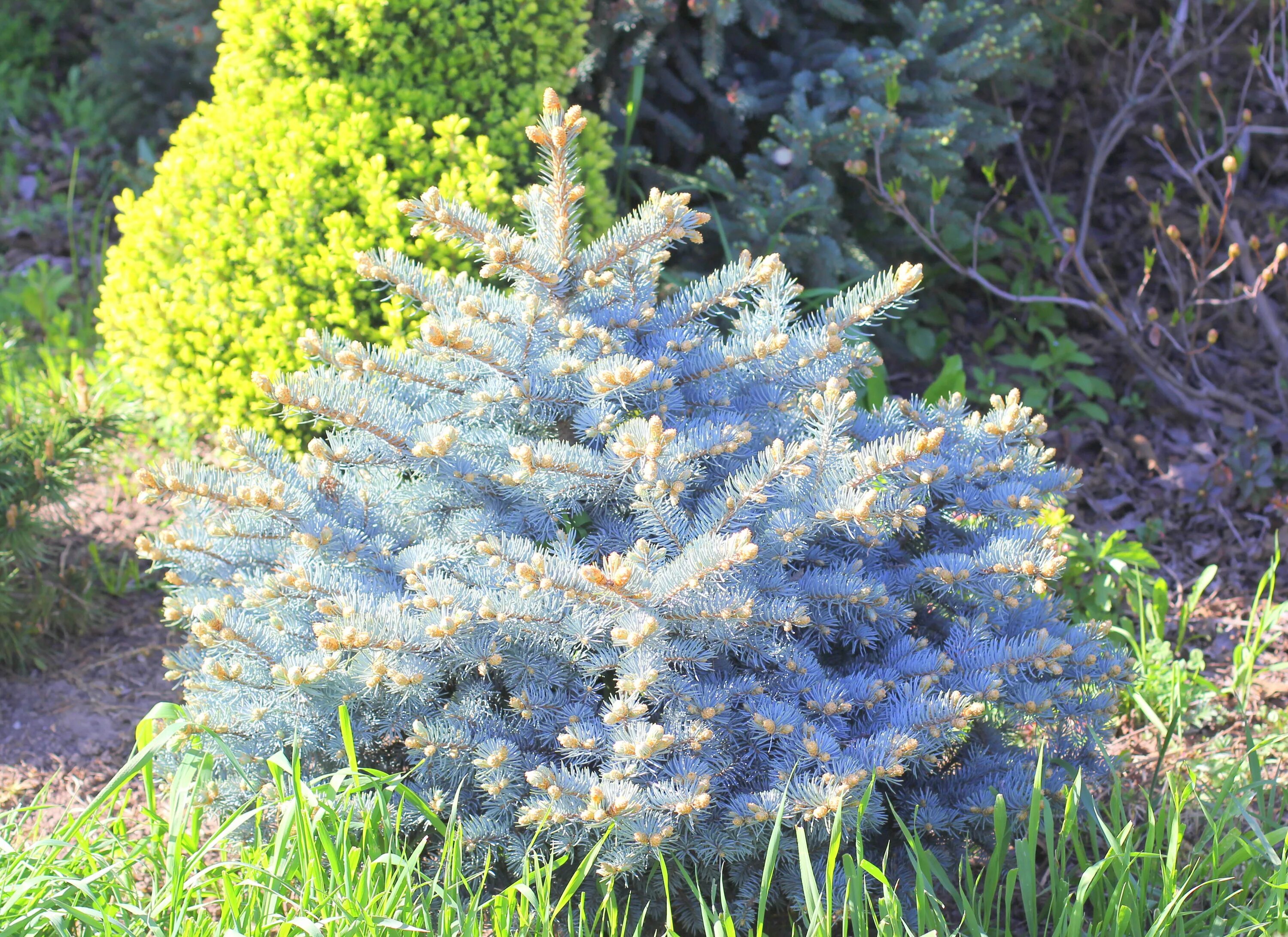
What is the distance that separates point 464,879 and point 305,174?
2016mm

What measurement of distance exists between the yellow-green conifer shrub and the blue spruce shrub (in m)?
0.94

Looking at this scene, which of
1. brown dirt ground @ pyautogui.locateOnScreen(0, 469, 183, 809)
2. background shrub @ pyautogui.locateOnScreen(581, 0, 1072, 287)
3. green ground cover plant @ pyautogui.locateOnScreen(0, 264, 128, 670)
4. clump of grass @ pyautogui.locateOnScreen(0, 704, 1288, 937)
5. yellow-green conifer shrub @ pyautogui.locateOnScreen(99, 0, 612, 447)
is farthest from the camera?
background shrub @ pyautogui.locateOnScreen(581, 0, 1072, 287)

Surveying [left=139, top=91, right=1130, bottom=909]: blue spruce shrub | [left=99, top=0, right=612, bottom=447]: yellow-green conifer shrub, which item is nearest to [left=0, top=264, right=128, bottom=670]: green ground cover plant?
[left=99, top=0, right=612, bottom=447]: yellow-green conifer shrub

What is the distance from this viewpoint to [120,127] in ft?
17.2

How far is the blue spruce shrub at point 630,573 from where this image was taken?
1.75 meters

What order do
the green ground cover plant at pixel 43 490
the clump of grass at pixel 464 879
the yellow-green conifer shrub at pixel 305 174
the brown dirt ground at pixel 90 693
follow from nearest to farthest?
the clump of grass at pixel 464 879 < the brown dirt ground at pixel 90 693 < the green ground cover plant at pixel 43 490 < the yellow-green conifer shrub at pixel 305 174

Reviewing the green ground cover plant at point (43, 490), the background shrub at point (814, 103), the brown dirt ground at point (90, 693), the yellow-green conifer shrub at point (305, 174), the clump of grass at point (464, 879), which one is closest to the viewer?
the clump of grass at point (464, 879)

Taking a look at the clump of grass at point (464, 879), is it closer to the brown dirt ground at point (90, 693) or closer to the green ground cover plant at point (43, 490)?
the brown dirt ground at point (90, 693)

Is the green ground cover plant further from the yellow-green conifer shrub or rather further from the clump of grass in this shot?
Answer: the clump of grass

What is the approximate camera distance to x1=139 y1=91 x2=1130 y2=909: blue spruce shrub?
68.8 inches

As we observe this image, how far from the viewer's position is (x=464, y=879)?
1.76 m

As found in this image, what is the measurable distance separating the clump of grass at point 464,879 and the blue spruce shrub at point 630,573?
0.07 metres

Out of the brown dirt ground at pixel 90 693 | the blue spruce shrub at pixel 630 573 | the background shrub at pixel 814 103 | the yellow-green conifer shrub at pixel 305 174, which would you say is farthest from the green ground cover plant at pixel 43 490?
the background shrub at pixel 814 103

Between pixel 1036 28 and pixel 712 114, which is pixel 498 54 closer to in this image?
pixel 712 114
